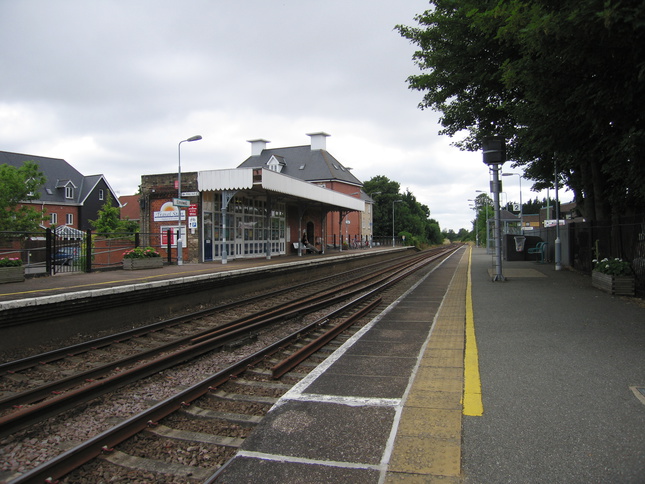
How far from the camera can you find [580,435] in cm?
306

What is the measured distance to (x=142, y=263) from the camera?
15.9 meters

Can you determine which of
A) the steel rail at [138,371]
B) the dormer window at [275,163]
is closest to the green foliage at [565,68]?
the steel rail at [138,371]

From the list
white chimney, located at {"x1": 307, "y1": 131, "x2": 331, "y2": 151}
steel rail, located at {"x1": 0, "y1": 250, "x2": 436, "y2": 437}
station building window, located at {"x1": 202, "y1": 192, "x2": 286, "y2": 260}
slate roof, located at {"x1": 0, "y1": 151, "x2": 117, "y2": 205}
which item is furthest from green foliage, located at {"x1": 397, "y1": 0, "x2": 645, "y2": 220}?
Answer: slate roof, located at {"x1": 0, "y1": 151, "x2": 117, "y2": 205}

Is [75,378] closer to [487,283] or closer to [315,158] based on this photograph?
[487,283]

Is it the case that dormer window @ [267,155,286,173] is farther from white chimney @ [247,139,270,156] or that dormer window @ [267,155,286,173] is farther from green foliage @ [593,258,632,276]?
green foliage @ [593,258,632,276]

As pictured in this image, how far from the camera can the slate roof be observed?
47.2 meters

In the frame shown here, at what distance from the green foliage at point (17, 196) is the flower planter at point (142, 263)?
70.4 ft

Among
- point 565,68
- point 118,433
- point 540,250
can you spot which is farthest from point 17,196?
point 565,68

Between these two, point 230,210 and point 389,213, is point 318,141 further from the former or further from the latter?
point 230,210

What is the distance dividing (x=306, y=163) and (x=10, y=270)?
136 feet

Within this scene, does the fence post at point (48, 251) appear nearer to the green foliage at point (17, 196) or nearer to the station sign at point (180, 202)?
the station sign at point (180, 202)

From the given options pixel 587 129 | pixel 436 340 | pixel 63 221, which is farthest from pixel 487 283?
pixel 63 221

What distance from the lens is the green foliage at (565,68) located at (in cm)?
558

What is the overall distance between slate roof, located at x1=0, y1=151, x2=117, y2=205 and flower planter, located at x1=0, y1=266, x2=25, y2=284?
4187cm
